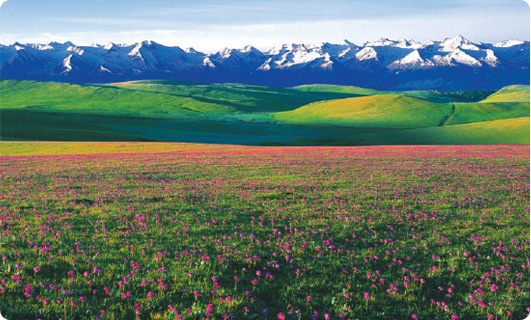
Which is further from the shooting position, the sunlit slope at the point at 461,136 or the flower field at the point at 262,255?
the sunlit slope at the point at 461,136

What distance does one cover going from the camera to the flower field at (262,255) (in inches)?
320

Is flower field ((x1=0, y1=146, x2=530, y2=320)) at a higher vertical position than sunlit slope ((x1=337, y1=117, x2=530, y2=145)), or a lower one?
lower

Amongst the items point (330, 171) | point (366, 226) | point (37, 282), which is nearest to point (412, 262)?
point (366, 226)

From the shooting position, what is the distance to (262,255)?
1126 centimetres

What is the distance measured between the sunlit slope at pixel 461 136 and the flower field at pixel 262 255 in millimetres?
88250

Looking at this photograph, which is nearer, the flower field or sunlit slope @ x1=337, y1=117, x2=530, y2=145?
the flower field

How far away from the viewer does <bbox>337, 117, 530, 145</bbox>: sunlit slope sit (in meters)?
101

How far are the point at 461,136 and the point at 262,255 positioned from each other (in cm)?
11395

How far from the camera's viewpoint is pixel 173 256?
11.1m

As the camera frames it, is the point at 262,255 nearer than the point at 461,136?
Yes

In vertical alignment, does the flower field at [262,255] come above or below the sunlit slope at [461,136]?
below

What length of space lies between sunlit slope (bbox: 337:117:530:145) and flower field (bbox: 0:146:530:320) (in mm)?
88250

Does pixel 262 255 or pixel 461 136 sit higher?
pixel 461 136

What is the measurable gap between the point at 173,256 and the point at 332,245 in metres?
5.19
